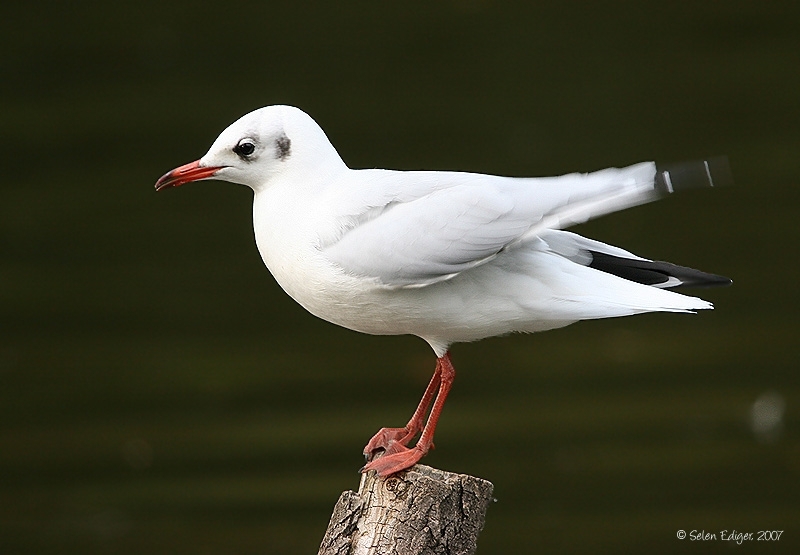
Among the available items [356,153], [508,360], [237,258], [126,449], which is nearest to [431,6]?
[356,153]

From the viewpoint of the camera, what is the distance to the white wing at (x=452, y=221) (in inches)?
168

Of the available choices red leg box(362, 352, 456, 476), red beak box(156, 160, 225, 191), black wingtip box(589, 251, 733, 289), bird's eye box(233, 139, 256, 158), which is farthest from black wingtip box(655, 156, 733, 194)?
red beak box(156, 160, 225, 191)

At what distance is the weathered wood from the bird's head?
41.2 inches

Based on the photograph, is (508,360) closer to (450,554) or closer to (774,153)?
(774,153)

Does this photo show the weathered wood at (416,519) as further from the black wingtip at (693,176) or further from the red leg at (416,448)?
the black wingtip at (693,176)

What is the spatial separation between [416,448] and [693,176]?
1.24 meters

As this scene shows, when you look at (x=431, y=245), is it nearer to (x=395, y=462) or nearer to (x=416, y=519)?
(x=395, y=462)

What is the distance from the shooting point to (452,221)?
4.39m

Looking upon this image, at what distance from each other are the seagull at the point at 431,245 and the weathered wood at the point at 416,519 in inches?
4.2

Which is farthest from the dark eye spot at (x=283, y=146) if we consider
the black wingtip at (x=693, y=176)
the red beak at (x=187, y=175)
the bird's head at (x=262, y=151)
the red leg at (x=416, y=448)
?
the black wingtip at (x=693, y=176)

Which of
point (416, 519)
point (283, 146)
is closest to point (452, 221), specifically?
point (283, 146)

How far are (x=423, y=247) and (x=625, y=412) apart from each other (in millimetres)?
5340

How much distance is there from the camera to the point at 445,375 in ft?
15.7

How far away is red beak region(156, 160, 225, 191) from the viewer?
15.3 ft
